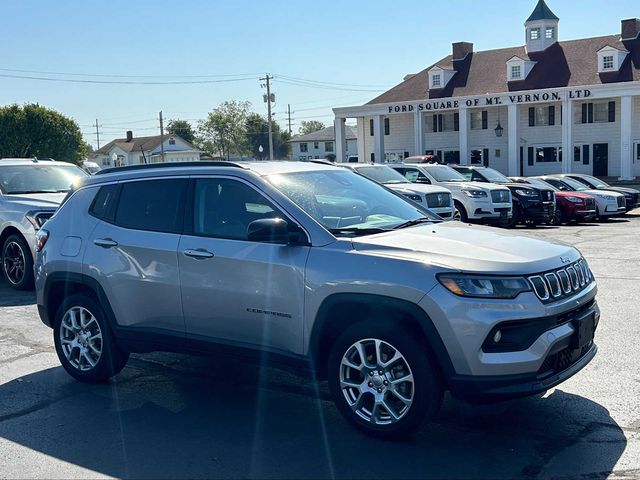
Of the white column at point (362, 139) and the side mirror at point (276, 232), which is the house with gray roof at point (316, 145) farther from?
the side mirror at point (276, 232)

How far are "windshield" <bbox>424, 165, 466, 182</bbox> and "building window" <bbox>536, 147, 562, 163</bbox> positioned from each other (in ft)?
90.3

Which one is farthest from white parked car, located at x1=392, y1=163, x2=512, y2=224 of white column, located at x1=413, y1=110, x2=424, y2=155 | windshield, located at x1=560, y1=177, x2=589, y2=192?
white column, located at x1=413, y1=110, x2=424, y2=155

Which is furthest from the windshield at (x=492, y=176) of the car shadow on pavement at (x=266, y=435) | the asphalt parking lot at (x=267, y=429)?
the car shadow on pavement at (x=266, y=435)

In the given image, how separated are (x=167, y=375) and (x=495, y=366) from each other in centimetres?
326

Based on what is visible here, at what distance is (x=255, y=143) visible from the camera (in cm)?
10119

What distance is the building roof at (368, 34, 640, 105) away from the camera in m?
42.6

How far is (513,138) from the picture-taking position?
144 ft

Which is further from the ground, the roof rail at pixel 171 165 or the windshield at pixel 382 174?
the roof rail at pixel 171 165

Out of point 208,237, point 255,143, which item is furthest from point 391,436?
point 255,143

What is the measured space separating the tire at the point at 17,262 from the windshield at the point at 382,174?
840cm

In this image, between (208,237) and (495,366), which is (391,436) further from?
(208,237)

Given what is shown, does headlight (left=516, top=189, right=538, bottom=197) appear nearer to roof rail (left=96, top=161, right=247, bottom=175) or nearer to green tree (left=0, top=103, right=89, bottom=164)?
roof rail (left=96, top=161, right=247, bottom=175)

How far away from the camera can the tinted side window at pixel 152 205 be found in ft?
18.5

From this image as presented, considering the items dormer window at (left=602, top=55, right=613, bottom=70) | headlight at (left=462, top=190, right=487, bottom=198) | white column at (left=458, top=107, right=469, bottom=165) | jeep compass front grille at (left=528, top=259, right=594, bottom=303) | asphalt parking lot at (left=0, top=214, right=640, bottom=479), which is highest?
dormer window at (left=602, top=55, right=613, bottom=70)
